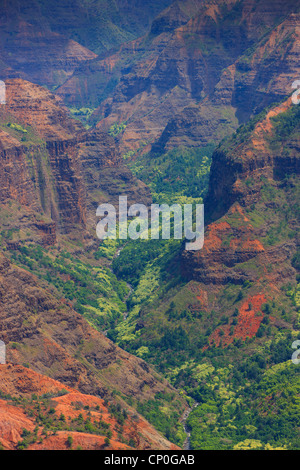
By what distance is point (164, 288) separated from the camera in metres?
189

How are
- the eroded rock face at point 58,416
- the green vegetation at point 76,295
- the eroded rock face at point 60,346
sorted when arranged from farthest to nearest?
1. the green vegetation at point 76,295
2. the eroded rock face at point 60,346
3. the eroded rock face at point 58,416

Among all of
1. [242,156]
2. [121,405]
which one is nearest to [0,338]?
[121,405]

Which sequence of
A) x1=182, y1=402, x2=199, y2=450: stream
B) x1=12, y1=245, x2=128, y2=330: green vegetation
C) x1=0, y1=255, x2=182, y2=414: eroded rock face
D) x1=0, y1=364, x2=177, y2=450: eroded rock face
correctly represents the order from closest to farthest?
x1=0, y1=364, x2=177, y2=450: eroded rock face
x1=0, y1=255, x2=182, y2=414: eroded rock face
x1=182, y1=402, x2=199, y2=450: stream
x1=12, y1=245, x2=128, y2=330: green vegetation

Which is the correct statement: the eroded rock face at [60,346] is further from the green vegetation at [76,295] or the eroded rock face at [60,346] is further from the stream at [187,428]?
the green vegetation at [76,295]

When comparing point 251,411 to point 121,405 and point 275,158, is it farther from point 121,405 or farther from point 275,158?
point 275,158

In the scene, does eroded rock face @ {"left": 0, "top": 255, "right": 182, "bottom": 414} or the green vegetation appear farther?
the green vegetation

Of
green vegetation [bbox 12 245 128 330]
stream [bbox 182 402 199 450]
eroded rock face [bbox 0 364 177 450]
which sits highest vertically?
green vegetation [bbox 12 245 128 330]

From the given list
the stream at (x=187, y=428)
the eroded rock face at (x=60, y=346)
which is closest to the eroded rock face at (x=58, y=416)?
the eroded rock face at (x=60, y=346)

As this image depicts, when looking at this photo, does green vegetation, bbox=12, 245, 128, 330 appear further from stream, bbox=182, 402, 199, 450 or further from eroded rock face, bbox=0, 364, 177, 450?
eroded rock face, bbox=0, 364, 177, 450

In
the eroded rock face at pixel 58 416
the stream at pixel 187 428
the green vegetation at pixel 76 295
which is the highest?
the green vegetation at pixel 76 295

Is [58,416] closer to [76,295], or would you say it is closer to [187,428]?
[187,428]

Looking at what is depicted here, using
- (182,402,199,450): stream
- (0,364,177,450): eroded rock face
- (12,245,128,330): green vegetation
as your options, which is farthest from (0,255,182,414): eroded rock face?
(12,245,128,330): green vegetation

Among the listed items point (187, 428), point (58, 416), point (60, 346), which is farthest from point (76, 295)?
point (58, 416)

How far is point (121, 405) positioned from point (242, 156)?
219ft
